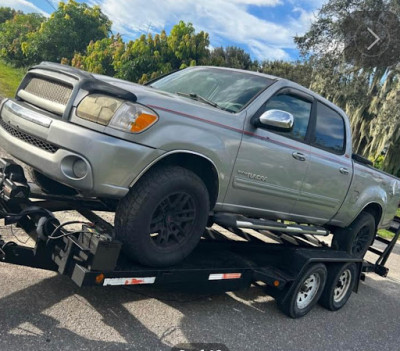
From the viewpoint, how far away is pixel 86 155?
122 inches

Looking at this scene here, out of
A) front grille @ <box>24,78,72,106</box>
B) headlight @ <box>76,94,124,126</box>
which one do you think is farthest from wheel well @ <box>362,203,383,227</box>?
front grille @ <box>24,78,72,106</box>

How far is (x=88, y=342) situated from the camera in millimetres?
3273

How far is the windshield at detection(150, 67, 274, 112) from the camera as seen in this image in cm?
429

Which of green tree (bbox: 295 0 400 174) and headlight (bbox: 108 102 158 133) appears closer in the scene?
headlight (bbox: 108 102 158 133)

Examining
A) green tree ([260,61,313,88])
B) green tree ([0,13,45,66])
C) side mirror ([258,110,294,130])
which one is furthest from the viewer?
green tree ([0,13,45,66])

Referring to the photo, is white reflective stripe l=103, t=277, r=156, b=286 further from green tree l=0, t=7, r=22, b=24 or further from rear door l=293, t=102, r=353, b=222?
green tree l=0, t=7, r=22, b=24

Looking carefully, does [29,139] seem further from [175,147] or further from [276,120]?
[276,120]

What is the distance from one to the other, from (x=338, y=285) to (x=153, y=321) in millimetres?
2635

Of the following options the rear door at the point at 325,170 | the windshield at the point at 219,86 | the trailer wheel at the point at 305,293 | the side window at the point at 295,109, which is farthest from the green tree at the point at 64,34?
the trailer wheel at the point at 305,293

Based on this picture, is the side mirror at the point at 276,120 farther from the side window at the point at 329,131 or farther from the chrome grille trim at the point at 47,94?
the chrome grille trim at the point at 47,94

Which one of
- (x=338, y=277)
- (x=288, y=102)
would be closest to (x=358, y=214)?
(x=338, y=277)

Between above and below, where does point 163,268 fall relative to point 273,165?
below

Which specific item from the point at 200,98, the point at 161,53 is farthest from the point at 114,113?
the point at 161,53

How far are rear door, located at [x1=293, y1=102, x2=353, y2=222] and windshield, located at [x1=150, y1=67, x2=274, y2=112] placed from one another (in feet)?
3.26
